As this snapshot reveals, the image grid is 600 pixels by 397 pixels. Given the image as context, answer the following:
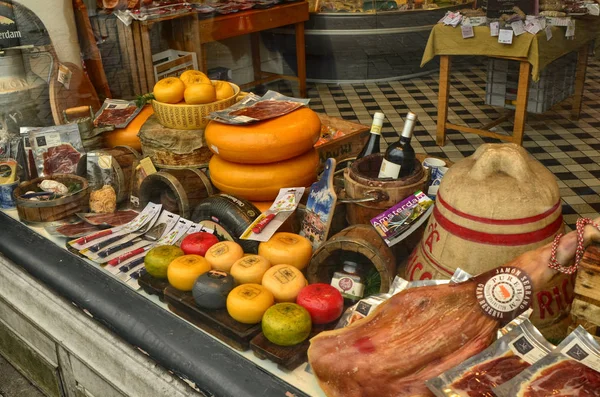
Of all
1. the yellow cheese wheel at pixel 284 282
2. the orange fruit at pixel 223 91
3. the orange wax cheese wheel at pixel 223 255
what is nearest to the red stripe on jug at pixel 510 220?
the yellow cheese wheel at pixel 284 282

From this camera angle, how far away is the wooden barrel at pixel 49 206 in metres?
2.30

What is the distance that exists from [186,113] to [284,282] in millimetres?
1007

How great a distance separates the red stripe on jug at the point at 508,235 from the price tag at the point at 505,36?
3.71m

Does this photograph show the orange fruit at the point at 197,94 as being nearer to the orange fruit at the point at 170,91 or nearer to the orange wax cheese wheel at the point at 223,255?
the orange fruit at the point at 170,91

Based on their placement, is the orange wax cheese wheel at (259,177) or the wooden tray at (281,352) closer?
the wooden tray at (281,352)

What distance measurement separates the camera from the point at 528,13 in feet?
16.6

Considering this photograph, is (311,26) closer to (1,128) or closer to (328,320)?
(1,128)

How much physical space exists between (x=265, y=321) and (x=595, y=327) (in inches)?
30.3

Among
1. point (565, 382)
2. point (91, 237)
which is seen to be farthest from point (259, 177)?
point (565, 382)

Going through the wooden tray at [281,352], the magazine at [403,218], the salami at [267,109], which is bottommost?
the wooden tray at [281,352]

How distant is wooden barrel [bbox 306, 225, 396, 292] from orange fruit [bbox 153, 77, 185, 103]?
1.01 m

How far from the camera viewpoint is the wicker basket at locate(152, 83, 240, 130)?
2.42 metres

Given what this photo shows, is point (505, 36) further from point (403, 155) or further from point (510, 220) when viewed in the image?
point (510, 220)

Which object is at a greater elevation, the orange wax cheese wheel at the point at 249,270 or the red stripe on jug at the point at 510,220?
the red stripe on jug at the point at 510,220
